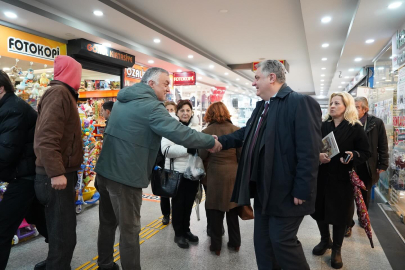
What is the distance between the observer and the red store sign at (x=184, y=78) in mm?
9242

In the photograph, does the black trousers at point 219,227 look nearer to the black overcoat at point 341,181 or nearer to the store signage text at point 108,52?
the black overcoat at point 341,181

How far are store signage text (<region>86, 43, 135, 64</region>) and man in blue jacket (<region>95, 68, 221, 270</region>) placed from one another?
4.39 m

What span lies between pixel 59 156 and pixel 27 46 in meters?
4.06

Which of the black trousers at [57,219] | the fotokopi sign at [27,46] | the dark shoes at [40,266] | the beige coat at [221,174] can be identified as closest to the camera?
the black trousers at [57,219]

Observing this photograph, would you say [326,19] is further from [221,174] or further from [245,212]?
[245,212]

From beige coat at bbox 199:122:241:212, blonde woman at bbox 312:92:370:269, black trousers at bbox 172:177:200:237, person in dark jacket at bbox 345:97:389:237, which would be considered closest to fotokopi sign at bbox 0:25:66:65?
black trousers at bbox 172:177:200:237

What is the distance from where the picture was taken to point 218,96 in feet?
42.7

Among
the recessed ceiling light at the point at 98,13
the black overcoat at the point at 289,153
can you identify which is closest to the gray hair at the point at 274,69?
the black overcoat at the point at 289,153

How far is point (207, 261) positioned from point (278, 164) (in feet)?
4.74

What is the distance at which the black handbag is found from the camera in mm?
2768

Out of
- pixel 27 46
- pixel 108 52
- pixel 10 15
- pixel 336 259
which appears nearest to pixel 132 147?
pixel 336 259

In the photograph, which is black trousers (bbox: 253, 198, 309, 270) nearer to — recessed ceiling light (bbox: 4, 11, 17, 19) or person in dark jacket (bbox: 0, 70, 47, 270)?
person in dark jacket (bbox: 0, 70, 47, 270)

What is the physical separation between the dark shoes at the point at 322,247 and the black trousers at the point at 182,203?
1385 mm

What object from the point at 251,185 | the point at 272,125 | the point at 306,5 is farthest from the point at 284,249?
the point at 306,5
